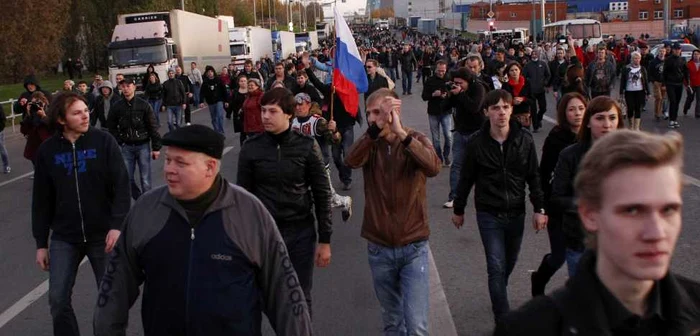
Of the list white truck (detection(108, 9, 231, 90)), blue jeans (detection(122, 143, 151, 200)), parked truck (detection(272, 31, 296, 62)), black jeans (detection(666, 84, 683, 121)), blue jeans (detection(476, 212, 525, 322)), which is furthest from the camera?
parked truck (detection(272, 31, 296, 62))

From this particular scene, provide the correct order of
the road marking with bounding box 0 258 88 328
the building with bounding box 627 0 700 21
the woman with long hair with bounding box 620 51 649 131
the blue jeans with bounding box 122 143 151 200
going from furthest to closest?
the building with bounding box 627 0 700 21, the woman with long hair with bounding box 620 51 649 131, the blue jeans with bounding box 122 143 151 200, the road marking with bounding box 0 258 88 328

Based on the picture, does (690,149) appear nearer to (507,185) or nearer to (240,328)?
(507,185)

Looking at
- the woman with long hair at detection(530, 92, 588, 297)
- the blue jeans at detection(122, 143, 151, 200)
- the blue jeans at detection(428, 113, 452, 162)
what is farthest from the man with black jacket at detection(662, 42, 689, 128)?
the woman with long hair at detection(530, 92, 588, 297)

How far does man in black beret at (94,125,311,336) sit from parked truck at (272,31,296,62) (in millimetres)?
57119

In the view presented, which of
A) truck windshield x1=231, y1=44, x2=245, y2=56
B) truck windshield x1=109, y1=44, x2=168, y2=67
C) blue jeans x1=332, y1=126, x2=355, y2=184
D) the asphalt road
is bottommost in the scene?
the asphalt road

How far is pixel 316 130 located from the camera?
9.04m

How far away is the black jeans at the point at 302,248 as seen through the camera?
202 inches

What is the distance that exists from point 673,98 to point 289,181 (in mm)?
14279

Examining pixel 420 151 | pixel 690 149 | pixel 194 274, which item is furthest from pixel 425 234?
pixel 690 149

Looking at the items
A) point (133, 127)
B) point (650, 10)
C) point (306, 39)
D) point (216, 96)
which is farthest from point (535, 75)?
point (650, 10)

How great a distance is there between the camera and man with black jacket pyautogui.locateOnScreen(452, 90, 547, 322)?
5.45m

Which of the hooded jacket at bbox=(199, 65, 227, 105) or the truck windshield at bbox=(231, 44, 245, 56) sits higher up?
the truck windshield at bbox=(231, 44, 245, 56)

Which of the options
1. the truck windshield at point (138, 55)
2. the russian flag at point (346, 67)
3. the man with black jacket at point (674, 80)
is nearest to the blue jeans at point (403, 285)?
the russian flag at point (346, 67)

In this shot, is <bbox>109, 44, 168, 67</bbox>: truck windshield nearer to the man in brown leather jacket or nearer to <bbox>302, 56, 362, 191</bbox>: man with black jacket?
<bbox>302, 56, 362, 191</bbox>: man with black jacket
